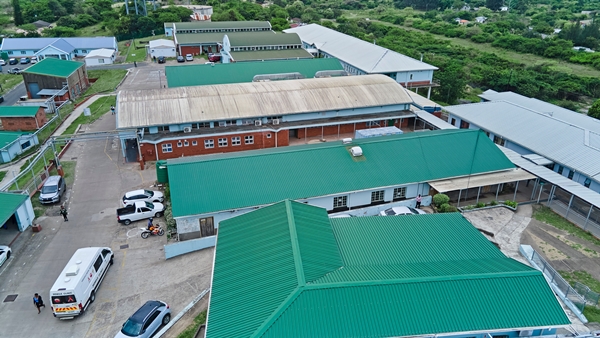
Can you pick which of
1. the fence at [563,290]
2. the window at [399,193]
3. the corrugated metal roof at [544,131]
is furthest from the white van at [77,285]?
the corrugated metal roof at [544,131]

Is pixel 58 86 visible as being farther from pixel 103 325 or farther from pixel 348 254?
pixel 348 254

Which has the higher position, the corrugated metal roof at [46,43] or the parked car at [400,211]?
the corrugated metal roof at [46,43]

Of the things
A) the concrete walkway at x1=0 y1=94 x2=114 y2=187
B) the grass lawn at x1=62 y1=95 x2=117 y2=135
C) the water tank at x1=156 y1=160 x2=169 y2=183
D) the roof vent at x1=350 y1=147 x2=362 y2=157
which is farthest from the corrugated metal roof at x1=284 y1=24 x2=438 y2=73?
the concrete walkway at x1=0 y1=94 x2=114 y2=187

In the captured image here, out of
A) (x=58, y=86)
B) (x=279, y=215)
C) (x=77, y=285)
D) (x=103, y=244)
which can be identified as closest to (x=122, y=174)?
(x=103, y=244)

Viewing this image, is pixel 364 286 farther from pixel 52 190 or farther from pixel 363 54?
pixel 363 54

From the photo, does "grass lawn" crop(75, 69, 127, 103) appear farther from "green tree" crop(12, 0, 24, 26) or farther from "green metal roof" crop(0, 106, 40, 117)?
"green tree" crop(12, 0, 24, 26)

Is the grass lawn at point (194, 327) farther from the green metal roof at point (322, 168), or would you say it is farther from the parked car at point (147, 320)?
the green metal roof at point (322, 168)
